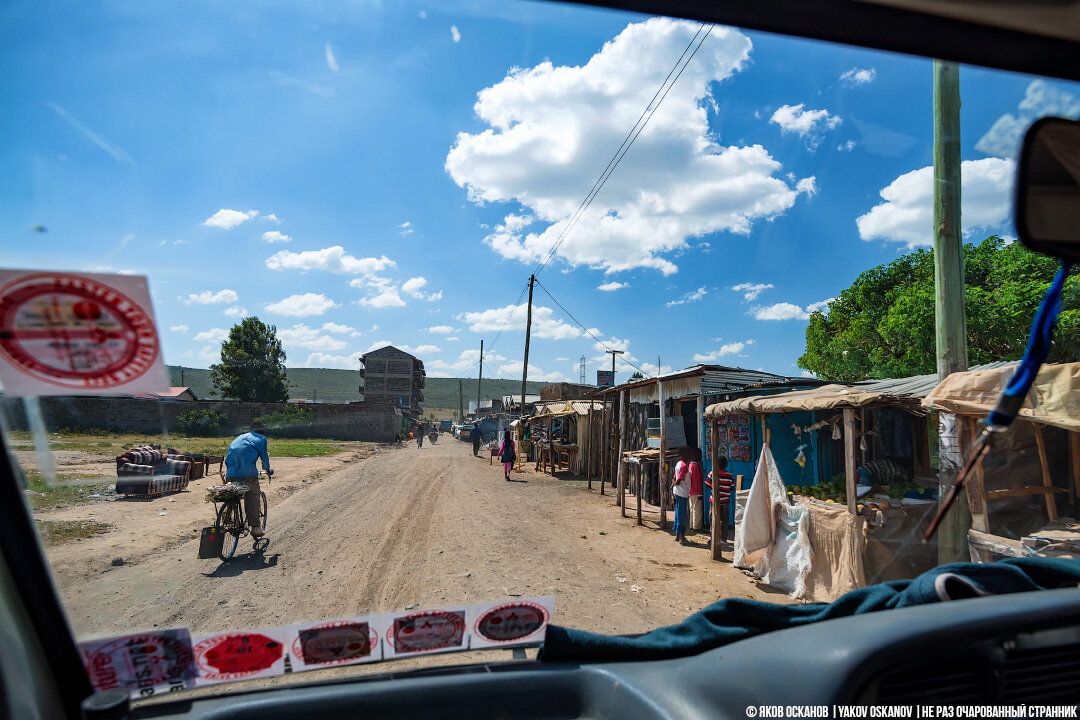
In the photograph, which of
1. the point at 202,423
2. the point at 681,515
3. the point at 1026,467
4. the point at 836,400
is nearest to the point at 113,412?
the point at 202,423

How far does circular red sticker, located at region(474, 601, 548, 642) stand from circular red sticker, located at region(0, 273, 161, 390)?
1.20 m

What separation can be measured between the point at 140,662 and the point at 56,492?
505mm

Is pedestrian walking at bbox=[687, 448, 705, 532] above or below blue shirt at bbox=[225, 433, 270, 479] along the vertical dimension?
below

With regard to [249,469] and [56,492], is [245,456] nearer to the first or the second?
[249,469]

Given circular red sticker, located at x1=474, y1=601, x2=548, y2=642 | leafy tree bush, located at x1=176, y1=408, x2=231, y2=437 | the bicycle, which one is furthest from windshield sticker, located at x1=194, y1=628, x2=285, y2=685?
the bicycle

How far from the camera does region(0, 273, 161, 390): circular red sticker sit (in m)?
1.12

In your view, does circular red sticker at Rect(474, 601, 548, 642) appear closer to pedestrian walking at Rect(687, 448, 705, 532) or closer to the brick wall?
the brick wall

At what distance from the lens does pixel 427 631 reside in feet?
5.66

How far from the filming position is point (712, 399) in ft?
39.4

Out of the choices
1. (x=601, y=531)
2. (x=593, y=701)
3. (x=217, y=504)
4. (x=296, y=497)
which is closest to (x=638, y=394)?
(x=601, y=531)

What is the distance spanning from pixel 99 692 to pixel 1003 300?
5.40m

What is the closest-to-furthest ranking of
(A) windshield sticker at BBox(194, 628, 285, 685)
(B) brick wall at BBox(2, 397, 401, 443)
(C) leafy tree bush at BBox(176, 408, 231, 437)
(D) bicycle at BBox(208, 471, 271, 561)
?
(B) brick wall at BBox(2, 397, 401, 443) < (A) windshield sticker at BBox(194, 628, 285, 685) < (C) leafy tree bush at BBox(176, 408, 231, 437) < (D) bicycle at BBox(208, 471, 271, 561)

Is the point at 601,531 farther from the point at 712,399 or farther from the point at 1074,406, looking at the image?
the point at 1074,406

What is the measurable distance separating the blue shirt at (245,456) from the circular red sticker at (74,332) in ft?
24.9
